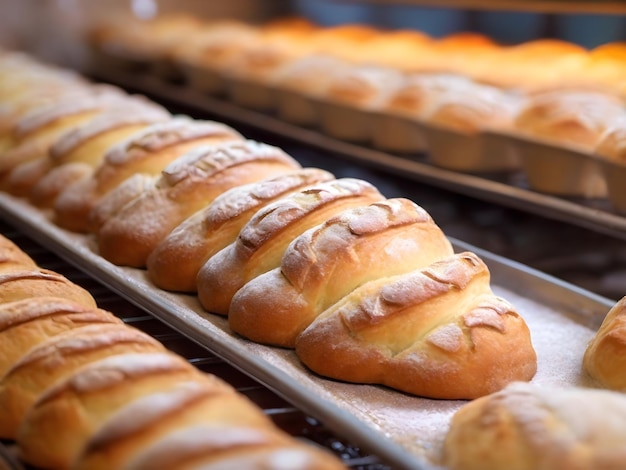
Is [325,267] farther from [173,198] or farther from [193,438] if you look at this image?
[193,438]

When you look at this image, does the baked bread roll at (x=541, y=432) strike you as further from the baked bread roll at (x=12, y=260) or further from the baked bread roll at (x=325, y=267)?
the baked bread roll at (x=12, y=260)

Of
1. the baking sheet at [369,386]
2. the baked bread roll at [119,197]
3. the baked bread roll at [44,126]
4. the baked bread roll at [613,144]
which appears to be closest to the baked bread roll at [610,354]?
the baking sheet at [369,386]

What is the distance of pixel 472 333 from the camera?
1809mm

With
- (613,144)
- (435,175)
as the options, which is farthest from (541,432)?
(435,175)

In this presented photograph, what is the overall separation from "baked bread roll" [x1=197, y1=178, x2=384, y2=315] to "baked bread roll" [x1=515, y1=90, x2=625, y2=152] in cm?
104

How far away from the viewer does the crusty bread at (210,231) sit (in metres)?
2.27

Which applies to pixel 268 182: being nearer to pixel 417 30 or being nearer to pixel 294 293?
pixel 294 293

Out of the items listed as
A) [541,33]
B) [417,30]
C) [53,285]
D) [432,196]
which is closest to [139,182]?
[53,285]

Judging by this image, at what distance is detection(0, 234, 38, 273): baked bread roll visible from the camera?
6.98 feet

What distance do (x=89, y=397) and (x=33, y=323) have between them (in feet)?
1.14

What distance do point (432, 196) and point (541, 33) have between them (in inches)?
44.3

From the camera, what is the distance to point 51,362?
1.59 meters

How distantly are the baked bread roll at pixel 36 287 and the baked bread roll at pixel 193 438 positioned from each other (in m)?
0.66

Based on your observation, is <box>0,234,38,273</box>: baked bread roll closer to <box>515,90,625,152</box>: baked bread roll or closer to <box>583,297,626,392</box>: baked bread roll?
<box>583,297,626,392</box>: baked bread roll
